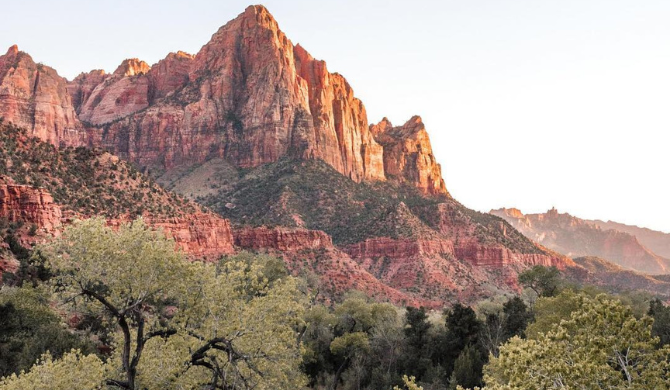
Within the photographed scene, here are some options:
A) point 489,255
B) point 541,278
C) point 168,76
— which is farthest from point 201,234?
Answer: point 168,76

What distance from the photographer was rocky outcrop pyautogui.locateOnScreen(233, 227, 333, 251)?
273 feet

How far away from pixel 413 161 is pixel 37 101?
12425 centimetres

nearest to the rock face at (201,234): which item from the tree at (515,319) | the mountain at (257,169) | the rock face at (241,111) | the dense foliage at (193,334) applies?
the mountain at (257,169)

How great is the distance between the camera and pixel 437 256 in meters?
107

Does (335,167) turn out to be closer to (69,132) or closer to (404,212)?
(404,212)

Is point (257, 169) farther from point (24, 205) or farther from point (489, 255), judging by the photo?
point (24, 205)

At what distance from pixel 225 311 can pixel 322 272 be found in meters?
67.7

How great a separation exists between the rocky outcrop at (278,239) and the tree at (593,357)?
73.9 meters

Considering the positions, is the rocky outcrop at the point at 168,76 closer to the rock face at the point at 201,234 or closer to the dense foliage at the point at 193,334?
the rock face at the point at 201,234

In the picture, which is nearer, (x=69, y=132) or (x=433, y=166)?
(x=69, y=132)

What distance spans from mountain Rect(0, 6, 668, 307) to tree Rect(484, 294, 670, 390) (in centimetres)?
4385

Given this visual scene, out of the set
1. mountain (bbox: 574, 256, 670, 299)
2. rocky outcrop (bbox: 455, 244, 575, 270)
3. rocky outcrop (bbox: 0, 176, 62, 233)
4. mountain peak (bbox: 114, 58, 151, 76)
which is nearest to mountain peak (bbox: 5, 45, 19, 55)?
mountain peak (bbox: 114, 58, 151, 76)

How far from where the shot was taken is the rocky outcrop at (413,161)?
176 meters

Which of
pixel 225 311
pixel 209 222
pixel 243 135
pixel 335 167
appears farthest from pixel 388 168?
pixel 225 311
